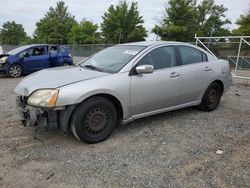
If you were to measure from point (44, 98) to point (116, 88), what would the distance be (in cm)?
105

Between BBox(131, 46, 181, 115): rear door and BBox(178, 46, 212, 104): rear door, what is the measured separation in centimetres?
18

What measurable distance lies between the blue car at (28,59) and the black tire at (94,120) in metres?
8.42

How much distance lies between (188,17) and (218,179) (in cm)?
2945

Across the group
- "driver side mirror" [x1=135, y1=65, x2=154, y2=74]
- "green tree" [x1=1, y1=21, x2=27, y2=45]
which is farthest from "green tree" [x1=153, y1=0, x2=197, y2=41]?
"green tree" [x1=1, y1=21, x2=27, y2=45]

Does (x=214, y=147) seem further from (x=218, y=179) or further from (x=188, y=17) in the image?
(x=188, y=17)

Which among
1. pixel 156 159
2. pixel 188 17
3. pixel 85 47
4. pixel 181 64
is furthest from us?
pixel 188 17

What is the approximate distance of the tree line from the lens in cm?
2959

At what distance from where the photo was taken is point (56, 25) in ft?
138

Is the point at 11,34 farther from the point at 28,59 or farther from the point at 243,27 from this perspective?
the point at 28,59

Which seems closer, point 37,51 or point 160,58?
point 160,58

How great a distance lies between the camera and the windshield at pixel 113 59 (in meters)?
4.32

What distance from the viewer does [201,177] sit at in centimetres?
308

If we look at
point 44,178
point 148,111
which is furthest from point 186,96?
point 44,178

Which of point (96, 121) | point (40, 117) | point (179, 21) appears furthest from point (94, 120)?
point (179, 21)
